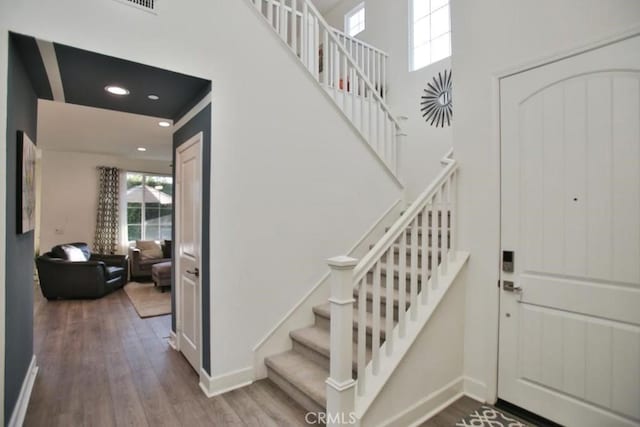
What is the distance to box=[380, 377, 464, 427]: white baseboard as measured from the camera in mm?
2060

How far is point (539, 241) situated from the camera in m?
2.14

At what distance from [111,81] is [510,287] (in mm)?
3222

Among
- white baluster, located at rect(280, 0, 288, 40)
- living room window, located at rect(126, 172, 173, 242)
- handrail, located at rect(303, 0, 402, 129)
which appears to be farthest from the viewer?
living room window, located at rect(126, 172, 173, 242)

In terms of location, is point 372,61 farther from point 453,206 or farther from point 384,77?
point 453,206

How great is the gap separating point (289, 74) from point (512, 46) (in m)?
1.71

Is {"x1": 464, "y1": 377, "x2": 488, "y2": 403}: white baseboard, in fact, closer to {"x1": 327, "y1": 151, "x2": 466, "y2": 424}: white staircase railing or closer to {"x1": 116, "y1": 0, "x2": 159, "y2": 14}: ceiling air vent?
{"x1": 327, "y1": 151, "x2": 466, "y2": 424}: white staircase railing

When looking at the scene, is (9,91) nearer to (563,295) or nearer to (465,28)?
(465,28)

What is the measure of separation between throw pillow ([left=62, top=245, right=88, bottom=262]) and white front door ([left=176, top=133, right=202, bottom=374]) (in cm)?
364

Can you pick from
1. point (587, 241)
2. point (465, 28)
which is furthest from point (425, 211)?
point (465, 28)

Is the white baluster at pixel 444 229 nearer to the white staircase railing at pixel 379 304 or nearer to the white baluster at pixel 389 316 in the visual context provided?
the white staircase railing at pixel 379 304

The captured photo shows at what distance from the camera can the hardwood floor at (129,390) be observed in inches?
87.6

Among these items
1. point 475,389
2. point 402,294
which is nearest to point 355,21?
point 402,294

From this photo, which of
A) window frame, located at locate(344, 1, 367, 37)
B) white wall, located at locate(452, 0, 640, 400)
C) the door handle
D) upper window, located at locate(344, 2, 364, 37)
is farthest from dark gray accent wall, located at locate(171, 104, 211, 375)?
upper window, located at locate(344, 2, 364, 37)

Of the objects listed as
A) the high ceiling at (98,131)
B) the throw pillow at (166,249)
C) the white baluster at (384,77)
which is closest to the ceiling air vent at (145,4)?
the high ceiling at (98,131)
